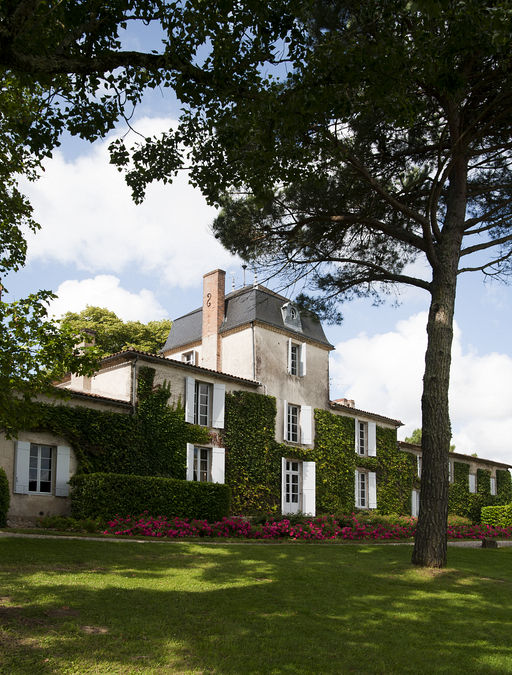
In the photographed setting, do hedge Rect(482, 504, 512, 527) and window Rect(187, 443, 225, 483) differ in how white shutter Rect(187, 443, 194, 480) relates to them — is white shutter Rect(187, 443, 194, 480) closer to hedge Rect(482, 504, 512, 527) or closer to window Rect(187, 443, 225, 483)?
window Rect(187, 443, 225, 483)

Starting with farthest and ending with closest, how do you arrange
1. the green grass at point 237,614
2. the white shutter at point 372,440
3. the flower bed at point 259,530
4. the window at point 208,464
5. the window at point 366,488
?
the white shutter at point 372,440 < the window at point 366,488 < the window at point 208,464 < the flower bed at point 259,530 < the green grass at point 237,614

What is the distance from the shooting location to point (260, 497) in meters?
21.2

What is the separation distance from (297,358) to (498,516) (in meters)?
12.6

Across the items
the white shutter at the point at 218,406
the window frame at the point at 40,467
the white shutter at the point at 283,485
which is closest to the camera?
the window frame at the point at 40,467

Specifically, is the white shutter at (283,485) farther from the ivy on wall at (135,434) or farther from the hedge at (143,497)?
the hedge at (143,497)

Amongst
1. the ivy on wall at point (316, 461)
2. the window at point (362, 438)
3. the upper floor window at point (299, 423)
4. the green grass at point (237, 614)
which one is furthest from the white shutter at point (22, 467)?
the window at point (362, 438)

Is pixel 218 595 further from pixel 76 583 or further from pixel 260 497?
pixel 260 497

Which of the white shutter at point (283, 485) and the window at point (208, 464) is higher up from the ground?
the window at point (208, 464)

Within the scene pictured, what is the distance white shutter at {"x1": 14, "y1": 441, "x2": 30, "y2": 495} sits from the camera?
14867 millimetres

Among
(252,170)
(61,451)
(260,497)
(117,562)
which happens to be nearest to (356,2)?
(252,170)

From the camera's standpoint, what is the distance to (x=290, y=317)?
2459 cm

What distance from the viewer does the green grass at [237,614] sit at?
4.75 m

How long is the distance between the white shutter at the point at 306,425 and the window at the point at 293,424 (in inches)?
7.3

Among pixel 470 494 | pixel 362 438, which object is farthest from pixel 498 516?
pixel 362 438
